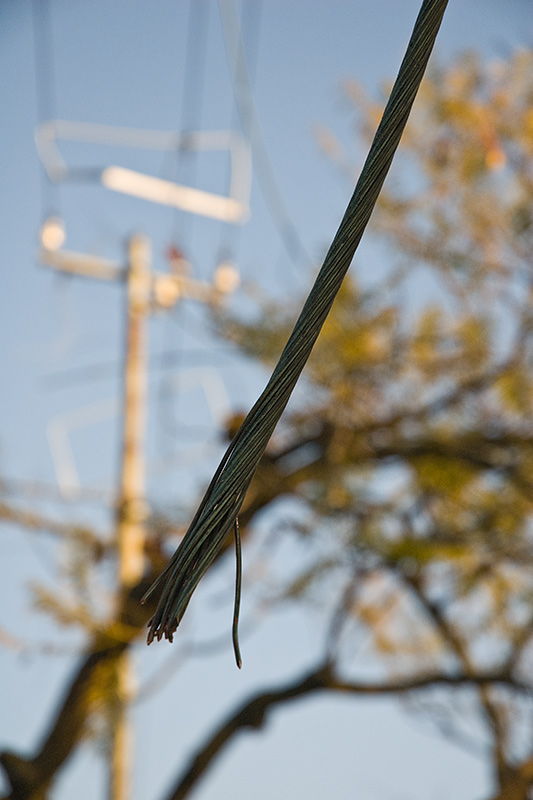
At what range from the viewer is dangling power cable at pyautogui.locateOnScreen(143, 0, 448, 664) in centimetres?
77

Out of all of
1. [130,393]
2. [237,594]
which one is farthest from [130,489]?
[237,594]

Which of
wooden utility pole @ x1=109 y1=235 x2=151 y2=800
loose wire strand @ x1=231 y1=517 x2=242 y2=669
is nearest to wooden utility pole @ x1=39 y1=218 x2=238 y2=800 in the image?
wooden utility pole @ x1=109 y1=235 x2=151 y2=800

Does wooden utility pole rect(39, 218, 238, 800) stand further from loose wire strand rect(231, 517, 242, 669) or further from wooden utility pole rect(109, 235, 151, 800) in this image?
loose wire strand rect(231, 517, 242, 669)

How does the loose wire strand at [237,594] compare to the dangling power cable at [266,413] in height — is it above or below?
below

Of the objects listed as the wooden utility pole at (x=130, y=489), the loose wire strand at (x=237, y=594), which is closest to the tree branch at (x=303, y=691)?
the wooden utility pole at (x=130, y=489)

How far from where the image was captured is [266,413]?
0.78 m

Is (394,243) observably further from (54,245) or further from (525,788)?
(525,788)

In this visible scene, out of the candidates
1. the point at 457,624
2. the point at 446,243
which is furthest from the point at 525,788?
the point at 446,243

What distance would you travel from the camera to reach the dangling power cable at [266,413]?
77cm

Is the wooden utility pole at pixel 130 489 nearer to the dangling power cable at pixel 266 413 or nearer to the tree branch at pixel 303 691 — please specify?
the tree branch at pixel 303 691

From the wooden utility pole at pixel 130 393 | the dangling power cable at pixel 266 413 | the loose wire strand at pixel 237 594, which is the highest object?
the dangling power cable at pixel 266 413

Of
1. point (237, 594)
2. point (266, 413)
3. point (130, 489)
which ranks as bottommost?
point (130, 489)

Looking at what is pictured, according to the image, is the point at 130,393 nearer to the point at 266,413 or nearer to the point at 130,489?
the point at 130,489

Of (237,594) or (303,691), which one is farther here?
(303,691)
